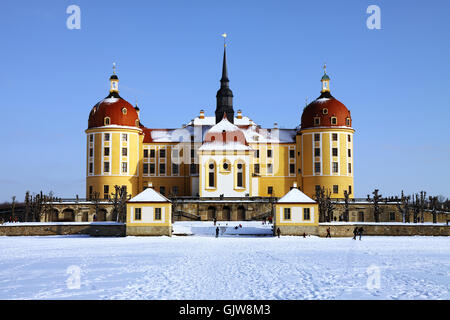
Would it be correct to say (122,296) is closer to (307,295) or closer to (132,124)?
(307,295)

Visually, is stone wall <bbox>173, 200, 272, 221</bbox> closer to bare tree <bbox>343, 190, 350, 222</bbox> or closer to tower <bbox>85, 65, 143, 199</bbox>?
bare tree <bbox>343, 190, 350, 222</bbox>

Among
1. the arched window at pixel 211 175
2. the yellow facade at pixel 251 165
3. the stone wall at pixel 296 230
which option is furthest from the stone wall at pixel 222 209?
the stone wall at pixel 296 230

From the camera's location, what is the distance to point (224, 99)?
262 ft

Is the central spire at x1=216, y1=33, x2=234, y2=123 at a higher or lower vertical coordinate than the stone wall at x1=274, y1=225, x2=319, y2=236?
higher

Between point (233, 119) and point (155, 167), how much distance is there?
14377 millimetres

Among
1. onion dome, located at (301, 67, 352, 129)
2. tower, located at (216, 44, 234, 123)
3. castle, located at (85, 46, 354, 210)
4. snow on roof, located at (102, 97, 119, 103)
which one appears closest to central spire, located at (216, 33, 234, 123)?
tower, located at (216, 44, 234, 123)

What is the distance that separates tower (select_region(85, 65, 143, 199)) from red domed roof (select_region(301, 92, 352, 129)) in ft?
78.3

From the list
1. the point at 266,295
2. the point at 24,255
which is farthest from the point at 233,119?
the point at 266,295

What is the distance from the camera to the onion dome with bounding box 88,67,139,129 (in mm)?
71750

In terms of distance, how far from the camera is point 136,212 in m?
46.0

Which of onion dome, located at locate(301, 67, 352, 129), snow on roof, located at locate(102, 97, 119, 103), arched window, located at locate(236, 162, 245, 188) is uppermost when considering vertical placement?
snow on roof, located at locate(102, 97, 119, 103)

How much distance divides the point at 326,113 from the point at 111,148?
29.4 metres

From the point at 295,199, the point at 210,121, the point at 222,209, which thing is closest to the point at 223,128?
the point at 222,209

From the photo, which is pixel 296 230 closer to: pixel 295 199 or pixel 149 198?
pixel 295 199
